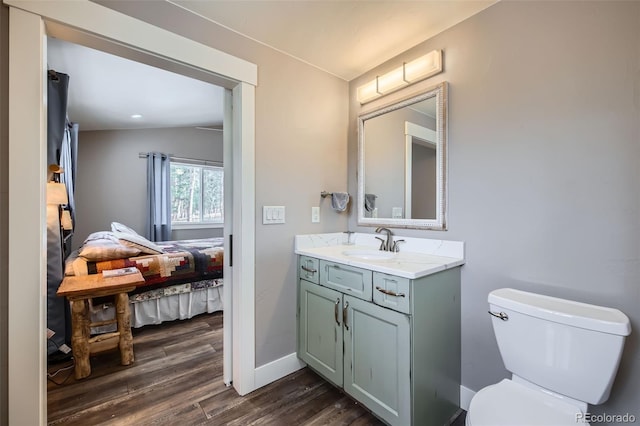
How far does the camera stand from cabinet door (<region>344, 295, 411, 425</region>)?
1290mm

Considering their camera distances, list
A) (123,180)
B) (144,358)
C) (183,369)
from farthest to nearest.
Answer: (123,180)
(144,358)
(183,369)

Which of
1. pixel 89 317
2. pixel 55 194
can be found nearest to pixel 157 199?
pixel 55 194

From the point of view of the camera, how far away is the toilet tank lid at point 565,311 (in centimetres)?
94

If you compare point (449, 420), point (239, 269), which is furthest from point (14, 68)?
point (449, 420)

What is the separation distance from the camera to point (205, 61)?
156 cm

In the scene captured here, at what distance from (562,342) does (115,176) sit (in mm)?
5632

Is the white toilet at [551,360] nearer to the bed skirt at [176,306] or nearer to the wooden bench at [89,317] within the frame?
the wooden bench at [89,317]

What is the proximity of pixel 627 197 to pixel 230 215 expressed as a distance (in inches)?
77.8

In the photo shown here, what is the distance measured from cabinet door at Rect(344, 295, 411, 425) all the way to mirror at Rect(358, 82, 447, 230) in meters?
0.68

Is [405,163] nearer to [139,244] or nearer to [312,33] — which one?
Result: [312,33]

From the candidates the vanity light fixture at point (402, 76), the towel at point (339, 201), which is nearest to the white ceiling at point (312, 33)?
the vanity light fixture at point (402, 76)

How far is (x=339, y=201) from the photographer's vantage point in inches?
85.7

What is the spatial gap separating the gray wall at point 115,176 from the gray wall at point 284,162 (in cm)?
385

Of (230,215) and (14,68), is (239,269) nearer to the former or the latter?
(230,215)
